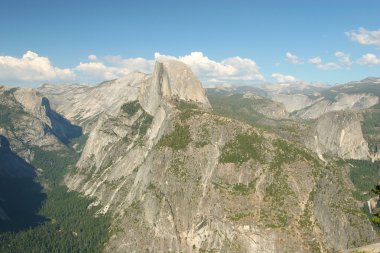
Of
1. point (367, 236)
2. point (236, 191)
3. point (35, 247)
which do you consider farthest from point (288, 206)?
point (35, 247)

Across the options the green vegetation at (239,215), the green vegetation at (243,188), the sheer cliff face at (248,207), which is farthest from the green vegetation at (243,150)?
the green vegetation at (239,215)

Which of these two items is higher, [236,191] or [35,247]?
[236,191]

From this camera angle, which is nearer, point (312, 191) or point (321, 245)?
point (321, 245)

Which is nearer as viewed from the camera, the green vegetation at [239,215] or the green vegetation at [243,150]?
the green vegetation at [239,215]

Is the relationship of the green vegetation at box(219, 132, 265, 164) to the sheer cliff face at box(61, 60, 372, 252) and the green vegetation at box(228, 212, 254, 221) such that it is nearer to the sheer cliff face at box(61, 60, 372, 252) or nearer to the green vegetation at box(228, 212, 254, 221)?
the sheer cliff face at box(61, 60, 372, 252)

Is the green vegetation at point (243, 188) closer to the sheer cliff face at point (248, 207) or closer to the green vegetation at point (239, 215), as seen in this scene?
the sheer cliff face at point (248, 207)

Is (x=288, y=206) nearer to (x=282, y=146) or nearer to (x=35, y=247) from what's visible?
(x=282, y=146)

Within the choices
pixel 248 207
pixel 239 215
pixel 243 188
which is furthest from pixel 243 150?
pixel 239 215

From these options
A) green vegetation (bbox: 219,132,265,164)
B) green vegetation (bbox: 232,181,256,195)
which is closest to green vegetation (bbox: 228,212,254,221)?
green vegetation (bbox: 232,181,256,195)

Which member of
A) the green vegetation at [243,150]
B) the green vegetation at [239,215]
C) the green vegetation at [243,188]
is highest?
the green vegetation at [243,150]
